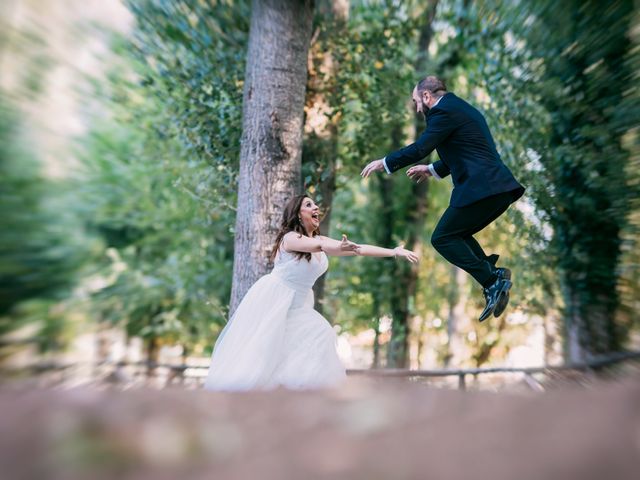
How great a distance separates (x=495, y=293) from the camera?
436cm

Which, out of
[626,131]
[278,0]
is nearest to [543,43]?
[626,131]

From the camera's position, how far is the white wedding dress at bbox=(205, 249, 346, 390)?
478 centimetres

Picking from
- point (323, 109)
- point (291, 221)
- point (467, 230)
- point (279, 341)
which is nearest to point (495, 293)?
point (467, 230)

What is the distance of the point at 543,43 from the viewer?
627 cm

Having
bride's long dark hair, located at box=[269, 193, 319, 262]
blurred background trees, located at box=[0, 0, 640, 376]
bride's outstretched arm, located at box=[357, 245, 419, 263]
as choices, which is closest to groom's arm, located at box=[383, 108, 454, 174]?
bride's outstretched arm, located at box=[357, 245, 419, 263]

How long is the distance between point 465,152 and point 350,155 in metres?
4.43

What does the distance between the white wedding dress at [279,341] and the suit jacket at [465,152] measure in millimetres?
1503

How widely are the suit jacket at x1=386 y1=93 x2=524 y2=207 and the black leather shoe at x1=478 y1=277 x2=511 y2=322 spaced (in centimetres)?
68

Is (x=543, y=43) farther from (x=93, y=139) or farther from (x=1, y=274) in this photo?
(x=1, y=274)

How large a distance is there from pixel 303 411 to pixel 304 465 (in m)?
0.40

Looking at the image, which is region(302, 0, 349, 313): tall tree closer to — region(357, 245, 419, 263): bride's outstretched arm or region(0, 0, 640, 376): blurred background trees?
region(0, 0, 640, 376): blurred background trees

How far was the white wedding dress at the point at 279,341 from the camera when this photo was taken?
4.78 m

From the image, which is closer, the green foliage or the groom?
the green foliage

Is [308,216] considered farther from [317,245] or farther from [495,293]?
[495,293]
